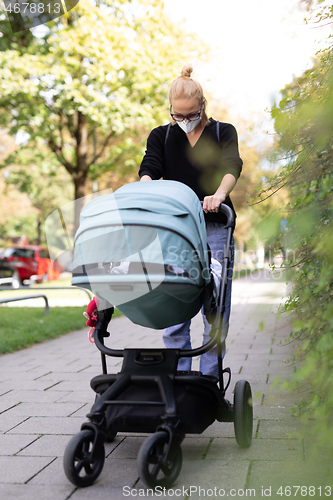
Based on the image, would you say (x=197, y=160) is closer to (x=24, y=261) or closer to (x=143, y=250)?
(x=143, y=250)

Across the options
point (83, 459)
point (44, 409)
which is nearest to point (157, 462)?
point (83, 459)

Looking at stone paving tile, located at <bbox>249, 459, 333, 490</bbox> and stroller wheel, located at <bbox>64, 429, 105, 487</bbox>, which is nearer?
stone paving tile, located at <bbox>249, 459, 333, 490</bbox>

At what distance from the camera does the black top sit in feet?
11.7

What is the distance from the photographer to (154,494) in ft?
Answer: 8.22

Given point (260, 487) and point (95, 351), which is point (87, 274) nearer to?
point (260, 487)

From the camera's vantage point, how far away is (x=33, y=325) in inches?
321

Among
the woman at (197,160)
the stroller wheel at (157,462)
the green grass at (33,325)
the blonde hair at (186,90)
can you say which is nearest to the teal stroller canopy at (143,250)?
the stroller wheel at (157,462)

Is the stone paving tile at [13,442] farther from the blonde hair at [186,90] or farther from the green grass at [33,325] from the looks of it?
the green grass at [33,325]

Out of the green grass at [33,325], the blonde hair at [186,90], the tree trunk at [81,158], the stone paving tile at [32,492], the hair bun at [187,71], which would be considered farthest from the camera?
the tree trunk at [81,158]

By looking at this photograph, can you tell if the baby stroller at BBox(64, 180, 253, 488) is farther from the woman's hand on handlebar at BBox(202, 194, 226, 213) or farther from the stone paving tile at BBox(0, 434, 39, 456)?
the stone paving tile at BBox(0, 434, 39, 456)

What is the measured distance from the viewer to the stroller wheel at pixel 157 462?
7.74 feet

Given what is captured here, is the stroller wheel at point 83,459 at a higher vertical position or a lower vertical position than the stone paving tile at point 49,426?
higher

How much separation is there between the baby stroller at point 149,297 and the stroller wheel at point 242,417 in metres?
0.16

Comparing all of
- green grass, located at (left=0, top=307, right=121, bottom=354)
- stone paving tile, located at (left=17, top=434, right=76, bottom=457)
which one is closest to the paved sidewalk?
stone paving tile, located at (left=17, top=434, right=76, bottom=457)
